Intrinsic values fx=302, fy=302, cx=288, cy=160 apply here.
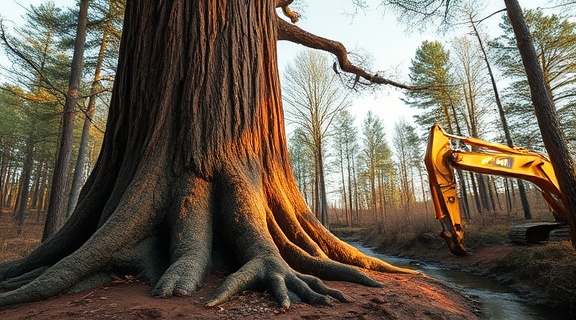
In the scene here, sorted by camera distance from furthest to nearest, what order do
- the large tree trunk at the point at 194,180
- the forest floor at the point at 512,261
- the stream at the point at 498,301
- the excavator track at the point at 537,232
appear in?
the excavator track at the point at 537,232, the forest floor at the point at 512,261, the stream at the point at 498,301, the large tree trunk at the point at 194,180

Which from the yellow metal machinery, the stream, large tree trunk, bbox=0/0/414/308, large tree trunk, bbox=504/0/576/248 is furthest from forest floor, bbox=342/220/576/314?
large tree trunk, bbox=0/0/414/308

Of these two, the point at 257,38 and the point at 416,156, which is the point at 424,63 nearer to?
the point at 416,156

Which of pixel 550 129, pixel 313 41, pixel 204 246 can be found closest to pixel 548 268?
pixel 550 129

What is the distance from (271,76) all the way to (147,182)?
214cm

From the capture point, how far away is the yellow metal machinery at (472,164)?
674 centimetres

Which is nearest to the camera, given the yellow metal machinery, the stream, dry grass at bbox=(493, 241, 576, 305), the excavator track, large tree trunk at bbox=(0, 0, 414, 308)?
large tree trunk at bbox=(0, 0, 414, 308)

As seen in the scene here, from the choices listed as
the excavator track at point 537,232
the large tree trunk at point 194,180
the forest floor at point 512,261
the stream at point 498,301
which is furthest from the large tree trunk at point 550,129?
the large tree trunk at point 194,180

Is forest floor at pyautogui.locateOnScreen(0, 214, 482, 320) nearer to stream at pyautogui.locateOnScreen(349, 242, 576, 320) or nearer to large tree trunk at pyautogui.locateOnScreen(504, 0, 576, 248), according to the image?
stream at pyautogui.locateOnScreen(349, 242, 576, 320)

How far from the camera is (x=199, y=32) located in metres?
3.61

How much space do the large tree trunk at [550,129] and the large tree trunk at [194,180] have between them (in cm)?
370

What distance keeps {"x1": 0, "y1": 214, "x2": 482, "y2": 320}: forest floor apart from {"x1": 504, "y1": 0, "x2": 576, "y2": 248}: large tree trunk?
13.0 ft

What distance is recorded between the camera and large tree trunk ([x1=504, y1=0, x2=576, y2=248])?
16.3 feet

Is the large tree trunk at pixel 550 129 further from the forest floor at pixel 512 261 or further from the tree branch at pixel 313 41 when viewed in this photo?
the tree branch at pixel 313 41

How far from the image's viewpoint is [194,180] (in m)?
3.10
